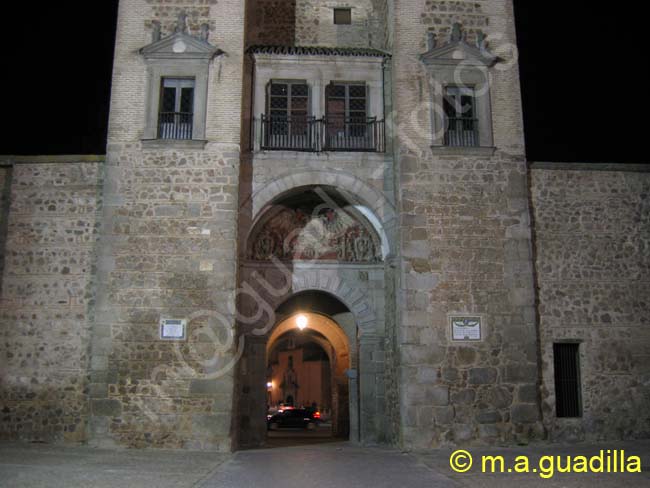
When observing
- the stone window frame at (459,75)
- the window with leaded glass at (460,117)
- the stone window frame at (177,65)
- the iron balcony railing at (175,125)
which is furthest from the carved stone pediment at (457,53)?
the iron balcony railing at (175,125)

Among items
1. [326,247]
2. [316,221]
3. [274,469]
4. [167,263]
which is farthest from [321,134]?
[274,469]

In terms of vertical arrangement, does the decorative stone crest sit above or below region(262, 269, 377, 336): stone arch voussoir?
above

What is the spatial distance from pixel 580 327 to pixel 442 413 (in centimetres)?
355

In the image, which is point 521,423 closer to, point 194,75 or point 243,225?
point 243,225

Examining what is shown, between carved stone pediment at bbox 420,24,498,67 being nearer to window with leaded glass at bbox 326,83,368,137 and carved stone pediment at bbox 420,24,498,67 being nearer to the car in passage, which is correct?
window with leaded glass at bbox 326,83,368,137

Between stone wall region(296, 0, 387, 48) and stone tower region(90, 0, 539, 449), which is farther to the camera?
stone wall region(296, 0, 387, 48)

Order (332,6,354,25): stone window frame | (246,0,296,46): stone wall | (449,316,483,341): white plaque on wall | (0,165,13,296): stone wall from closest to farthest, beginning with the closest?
(449,316,483,341): white plaque on wall < (0,165,13,296): stone wall < (246,0,296,46): stone wall < (332,6,354,25): stone window frame

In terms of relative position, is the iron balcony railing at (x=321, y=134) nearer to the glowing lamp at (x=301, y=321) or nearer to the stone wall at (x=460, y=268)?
the stone wall at (x=460, y=268)

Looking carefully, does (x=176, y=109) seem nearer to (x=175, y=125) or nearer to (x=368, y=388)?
(x=175, y=125)

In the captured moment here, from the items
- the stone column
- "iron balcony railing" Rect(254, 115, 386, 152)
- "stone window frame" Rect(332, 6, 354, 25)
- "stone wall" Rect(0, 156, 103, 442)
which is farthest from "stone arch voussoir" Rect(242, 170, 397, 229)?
"stone window frame" Rect(332, 6, 354, 25)

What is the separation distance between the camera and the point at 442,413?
42.3ft

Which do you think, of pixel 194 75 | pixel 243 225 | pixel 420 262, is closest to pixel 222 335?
pixel 243 225

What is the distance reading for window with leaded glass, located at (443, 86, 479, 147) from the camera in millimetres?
14336

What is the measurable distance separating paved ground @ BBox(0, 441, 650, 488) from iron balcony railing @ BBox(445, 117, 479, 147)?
610cm
